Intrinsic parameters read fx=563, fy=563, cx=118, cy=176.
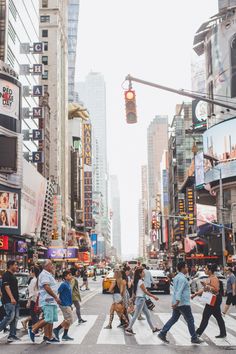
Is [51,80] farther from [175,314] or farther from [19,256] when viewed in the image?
[175,314]

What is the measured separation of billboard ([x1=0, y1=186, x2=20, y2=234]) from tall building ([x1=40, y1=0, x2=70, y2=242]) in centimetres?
4413

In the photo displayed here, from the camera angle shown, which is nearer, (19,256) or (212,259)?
(19,256)

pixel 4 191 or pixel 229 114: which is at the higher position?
pixel 229 114

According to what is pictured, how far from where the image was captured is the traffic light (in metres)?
13.4

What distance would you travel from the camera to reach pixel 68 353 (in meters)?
11.3

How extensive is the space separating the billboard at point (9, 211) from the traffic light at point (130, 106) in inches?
1529

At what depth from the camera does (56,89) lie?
10856 centimetres

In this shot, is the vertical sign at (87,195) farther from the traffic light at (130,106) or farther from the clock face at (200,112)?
the traffic light at (130,106)

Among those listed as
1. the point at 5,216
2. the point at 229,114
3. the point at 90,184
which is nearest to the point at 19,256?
the point at 5,216

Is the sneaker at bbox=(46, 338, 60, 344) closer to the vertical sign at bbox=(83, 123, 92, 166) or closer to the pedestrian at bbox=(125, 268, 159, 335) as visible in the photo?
the pedestrian at bbox=(125, 268, 159, 335)

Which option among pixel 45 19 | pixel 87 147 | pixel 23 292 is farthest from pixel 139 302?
pixel 87 147

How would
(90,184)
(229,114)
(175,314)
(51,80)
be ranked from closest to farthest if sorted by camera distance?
(175,314) < (229,114) < (51,80) < (90,184)

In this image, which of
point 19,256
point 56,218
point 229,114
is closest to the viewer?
point 19,256

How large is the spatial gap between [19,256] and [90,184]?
111 m
